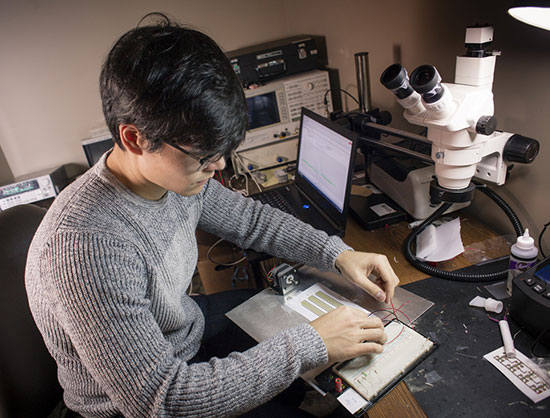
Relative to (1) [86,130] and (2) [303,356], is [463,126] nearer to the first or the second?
(2) [303,356]

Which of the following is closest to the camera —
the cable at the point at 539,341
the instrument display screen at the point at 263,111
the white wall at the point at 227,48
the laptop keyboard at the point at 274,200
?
the cable at the point at 539,341

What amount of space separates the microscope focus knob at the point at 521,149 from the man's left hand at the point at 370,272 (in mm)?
412

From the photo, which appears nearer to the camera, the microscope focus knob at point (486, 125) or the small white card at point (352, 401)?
the small white card at point (352, 401)

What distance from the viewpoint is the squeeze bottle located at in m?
0.93

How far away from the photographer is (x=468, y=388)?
775 mm

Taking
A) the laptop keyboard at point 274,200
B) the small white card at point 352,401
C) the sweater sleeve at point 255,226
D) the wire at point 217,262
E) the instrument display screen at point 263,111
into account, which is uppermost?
the instrument display screen at point 263,111

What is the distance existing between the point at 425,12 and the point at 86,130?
206cm

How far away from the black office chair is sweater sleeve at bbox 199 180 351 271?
52 centimetres

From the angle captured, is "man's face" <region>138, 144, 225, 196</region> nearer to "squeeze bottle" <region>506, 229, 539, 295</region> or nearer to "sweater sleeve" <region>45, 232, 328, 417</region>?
"sweater sleeve" <region>45, 232, 328, 417</region>

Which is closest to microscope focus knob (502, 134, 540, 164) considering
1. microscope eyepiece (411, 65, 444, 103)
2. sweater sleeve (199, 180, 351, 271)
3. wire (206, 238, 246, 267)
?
microscope eyepiece (411, 65, 444, 103)

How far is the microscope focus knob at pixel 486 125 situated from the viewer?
2.98 feet

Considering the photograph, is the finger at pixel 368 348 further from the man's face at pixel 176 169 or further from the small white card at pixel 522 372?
the man's face at pixel 176 169

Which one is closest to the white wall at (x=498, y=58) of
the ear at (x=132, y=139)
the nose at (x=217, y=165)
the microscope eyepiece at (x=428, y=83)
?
the microscope eyepiece at (x=428, y=83)

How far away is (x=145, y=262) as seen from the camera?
0.90 metres
